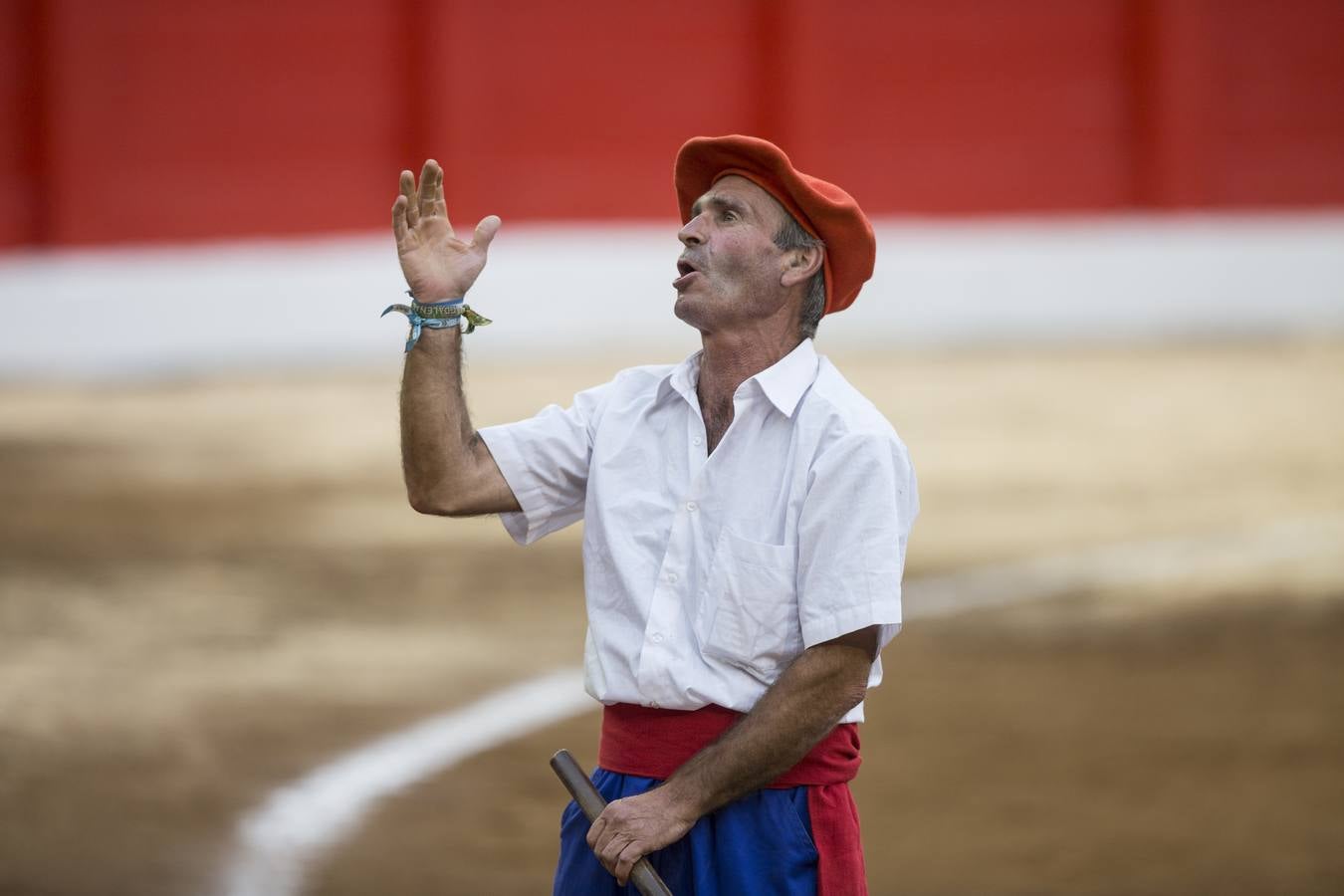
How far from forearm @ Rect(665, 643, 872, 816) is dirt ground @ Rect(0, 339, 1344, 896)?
1.73m

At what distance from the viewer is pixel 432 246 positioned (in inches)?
93.6

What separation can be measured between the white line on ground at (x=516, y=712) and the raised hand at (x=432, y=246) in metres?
1.86

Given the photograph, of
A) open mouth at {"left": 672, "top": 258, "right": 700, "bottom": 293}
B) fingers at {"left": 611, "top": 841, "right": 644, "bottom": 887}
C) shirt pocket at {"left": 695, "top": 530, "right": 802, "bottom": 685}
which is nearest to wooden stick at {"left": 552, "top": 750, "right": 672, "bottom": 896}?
fingers at {"left": 611, "top": 841, "right": 644, "bottom": 887}

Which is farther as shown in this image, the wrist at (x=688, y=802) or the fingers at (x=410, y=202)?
the fingers at (x=410, y=202)

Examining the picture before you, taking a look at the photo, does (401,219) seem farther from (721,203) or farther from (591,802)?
(591,802)

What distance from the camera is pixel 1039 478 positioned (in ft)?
27.5

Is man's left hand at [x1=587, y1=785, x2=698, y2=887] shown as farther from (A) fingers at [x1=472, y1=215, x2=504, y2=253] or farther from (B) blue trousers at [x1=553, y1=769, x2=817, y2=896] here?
(A) fingers at [x1=472, y1=215, x2=504, y2=253]

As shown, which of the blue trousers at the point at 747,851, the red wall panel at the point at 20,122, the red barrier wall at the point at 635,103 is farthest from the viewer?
the red barrier wall at the point at 635,103

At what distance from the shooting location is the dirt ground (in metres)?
4.05

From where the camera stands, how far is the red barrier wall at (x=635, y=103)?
12812 millimetres

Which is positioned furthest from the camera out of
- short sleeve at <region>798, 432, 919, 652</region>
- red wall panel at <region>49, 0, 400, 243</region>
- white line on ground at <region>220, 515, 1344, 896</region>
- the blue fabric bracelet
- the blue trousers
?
red wall panel at <region>49, 0, 400, 243</region>

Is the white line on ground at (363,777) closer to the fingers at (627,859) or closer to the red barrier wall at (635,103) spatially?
the fingers at (627,859)

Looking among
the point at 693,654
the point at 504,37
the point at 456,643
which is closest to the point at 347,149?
the point at 504,37

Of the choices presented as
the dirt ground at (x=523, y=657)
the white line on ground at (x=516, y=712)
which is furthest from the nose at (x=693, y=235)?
the white line on ground at (x=516, y=712)
